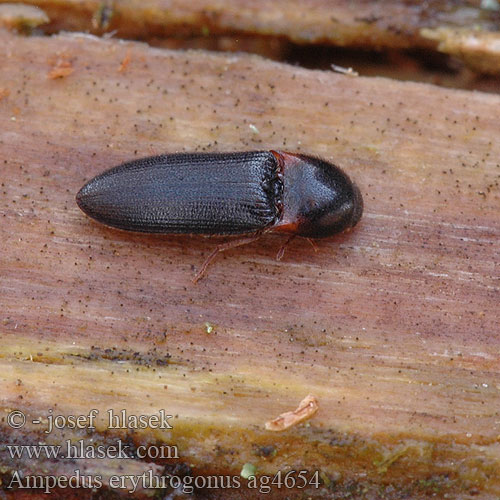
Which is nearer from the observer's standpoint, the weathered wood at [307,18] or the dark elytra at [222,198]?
the dark elytra at [222,198]

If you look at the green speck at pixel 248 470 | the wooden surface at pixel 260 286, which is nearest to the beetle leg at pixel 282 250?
the wooden surface at pixel 260 286

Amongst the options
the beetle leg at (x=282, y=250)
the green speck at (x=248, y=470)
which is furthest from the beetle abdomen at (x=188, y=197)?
the green speck at (x=248, y=470)

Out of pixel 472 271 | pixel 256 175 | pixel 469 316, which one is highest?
pixel 256 175

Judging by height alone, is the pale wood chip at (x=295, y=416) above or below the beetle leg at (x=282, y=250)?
below

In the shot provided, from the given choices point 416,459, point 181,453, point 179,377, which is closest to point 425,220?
point 416,459

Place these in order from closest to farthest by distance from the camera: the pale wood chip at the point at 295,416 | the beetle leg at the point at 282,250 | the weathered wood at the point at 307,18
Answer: the pale wood chip at the point at 295,416
the beetle leg at the point at 282,250
the weathered wood at the point at 307,18

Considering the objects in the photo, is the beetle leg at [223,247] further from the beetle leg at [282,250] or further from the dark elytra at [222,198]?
the beetle leg at [282,250]

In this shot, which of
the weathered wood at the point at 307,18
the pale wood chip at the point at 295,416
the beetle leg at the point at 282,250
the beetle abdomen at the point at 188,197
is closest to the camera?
the pale wood chip at the point at 295,416

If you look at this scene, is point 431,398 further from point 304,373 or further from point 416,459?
point 304,373

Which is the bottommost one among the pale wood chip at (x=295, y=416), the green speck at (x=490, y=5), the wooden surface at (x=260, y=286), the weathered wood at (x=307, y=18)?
the pale wood chip at (x=295, y=416)
